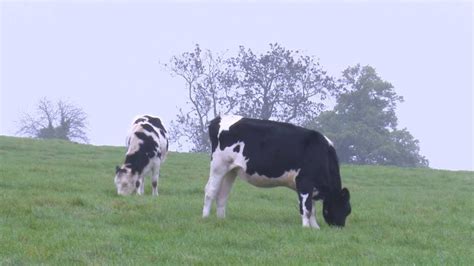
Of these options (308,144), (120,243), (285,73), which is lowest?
(120,243)

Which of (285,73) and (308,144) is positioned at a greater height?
(285,73)

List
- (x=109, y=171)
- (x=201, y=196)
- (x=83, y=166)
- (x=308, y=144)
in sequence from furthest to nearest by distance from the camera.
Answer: (x=83, y=166) < (x=109, y=171) < (x=201, y=196) < (x=308, y=144)

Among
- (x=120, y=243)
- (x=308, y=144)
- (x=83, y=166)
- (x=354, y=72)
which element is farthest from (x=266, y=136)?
(x=354, y=72)

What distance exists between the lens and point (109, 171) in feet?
88.1

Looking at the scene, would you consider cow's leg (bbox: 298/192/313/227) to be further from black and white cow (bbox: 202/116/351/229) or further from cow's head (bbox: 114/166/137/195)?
cow's head (bbox: 114/166/137/195)

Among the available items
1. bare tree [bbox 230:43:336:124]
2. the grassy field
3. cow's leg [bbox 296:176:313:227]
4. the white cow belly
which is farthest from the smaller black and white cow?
bare tree [bbox 230:43:336:124]

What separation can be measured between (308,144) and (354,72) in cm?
6507

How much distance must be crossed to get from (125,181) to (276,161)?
5995mm

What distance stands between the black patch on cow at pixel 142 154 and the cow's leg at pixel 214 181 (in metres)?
5.47

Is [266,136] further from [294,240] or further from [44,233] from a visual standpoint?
[44,233]

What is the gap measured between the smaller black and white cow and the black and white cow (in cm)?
496

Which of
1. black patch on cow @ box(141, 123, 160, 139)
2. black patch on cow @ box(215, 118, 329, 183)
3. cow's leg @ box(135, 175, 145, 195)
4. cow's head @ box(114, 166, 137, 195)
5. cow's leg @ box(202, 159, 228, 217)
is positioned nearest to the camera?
black patch on cow @ box(215, 118, 329, 183)

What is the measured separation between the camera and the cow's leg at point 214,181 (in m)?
14.1

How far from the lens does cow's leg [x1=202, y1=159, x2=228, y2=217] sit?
14.1m
